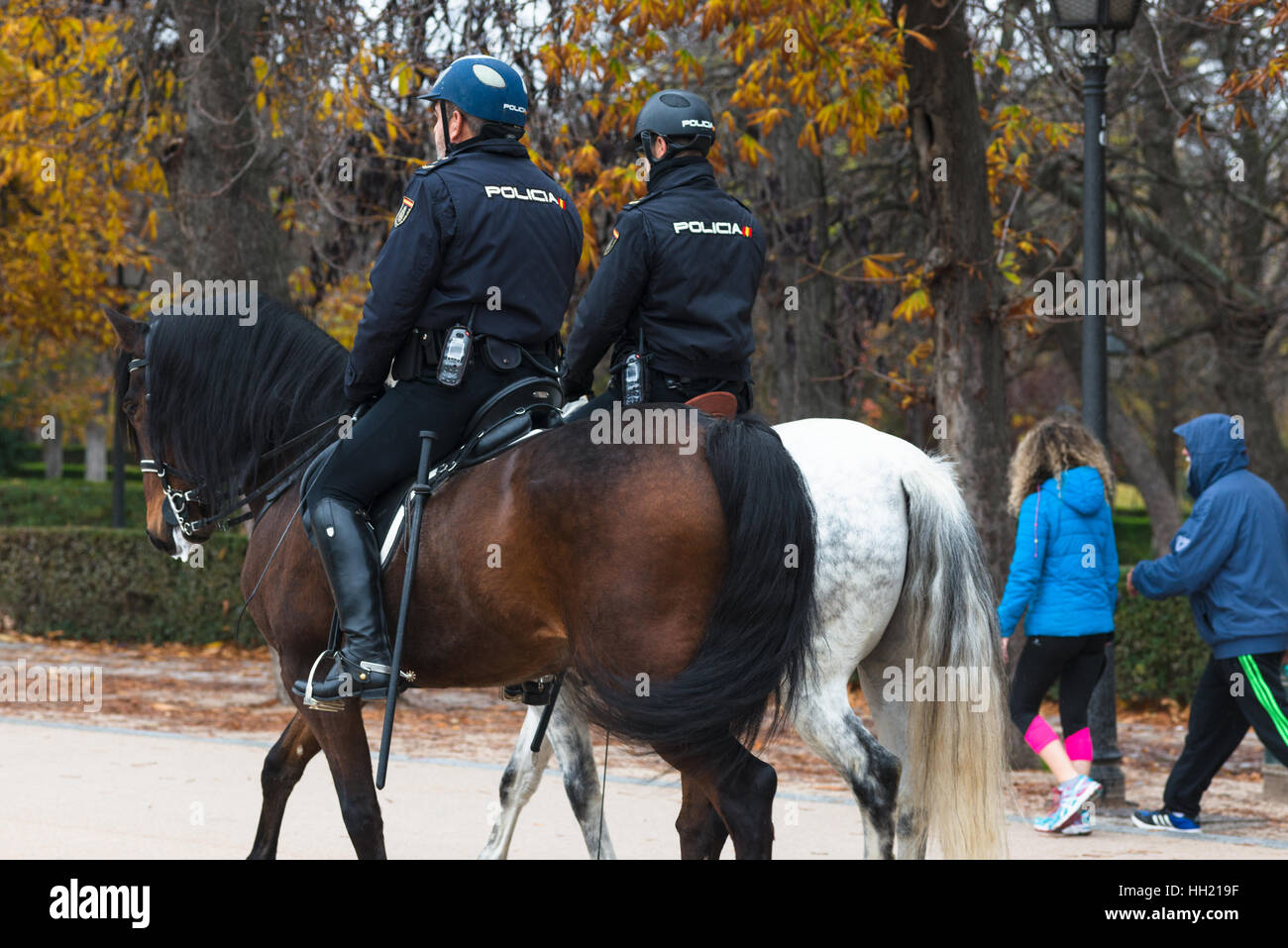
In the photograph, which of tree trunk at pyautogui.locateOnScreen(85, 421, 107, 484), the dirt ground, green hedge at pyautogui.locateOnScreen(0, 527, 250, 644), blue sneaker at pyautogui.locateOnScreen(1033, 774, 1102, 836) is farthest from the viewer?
tree trunk at pyautogui.locateOnScreen(85, 421, 107, 484)

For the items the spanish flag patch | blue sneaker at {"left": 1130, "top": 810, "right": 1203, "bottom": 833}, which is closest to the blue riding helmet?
the spanish flag patch

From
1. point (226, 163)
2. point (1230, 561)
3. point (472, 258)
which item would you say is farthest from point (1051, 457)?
point (226, 163)

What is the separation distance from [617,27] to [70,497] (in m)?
24.4

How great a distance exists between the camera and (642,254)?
18.1 feet

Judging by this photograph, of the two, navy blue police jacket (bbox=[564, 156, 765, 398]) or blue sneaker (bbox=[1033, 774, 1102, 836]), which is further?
blue sneaker (bbox=[1033, 774, 1102, 836])

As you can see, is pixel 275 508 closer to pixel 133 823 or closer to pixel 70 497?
pixel 133 823

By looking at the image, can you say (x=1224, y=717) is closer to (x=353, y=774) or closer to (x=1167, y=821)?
(x=1167, y=821)

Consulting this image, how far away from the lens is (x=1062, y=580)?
25.5ft

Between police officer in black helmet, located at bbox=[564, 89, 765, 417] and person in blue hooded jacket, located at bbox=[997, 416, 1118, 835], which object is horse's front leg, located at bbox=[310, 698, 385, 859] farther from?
person in blue hooded jacket, located at bbox=[997, 416, 1118, 835]

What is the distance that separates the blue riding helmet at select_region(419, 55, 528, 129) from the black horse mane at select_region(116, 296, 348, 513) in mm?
1033

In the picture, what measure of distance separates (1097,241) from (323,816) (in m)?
5.16

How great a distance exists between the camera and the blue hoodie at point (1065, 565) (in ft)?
25.4

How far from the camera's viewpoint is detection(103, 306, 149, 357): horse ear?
5.72 metres

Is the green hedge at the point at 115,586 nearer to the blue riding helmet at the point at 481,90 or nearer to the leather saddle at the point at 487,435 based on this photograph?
the leather saddle at the point at 487,435
